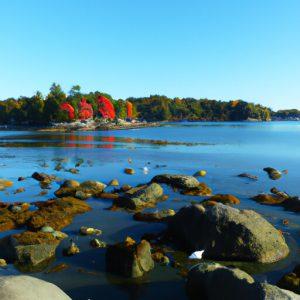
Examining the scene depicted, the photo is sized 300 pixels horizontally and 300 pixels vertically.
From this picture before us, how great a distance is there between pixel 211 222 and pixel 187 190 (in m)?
12.1

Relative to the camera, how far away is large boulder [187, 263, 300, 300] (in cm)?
961

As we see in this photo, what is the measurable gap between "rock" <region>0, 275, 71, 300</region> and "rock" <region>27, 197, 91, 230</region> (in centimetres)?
954

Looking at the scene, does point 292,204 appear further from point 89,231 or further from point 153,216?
point 89,231

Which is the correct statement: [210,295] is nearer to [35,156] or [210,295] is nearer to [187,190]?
[187,190]

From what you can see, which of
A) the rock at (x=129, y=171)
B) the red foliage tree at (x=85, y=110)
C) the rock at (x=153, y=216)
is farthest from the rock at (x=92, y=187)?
the red foliage tree at (x=85, y=110)

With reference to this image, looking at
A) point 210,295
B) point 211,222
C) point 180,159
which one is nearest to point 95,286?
point 210,295

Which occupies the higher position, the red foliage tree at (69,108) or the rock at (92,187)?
the red foliage tree at (69,108)

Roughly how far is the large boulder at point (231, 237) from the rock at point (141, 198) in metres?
6.42

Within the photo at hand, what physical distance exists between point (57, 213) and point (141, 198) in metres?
5.50

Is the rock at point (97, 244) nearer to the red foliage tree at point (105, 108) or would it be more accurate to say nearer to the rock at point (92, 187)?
the rock at point (92, 187)

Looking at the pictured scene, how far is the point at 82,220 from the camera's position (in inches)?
796

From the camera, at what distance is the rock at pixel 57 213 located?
61.9 ft

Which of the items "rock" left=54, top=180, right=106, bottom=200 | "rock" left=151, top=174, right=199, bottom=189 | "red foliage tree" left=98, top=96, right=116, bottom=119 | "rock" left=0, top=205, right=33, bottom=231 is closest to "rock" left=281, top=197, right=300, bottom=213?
"rock" left=151, top=174, right=199, bottom=189

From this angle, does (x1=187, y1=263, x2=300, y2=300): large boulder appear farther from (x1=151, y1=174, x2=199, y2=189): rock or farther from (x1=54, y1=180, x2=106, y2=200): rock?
(x1=151, y1=174, x2=199, y2=189): rock
